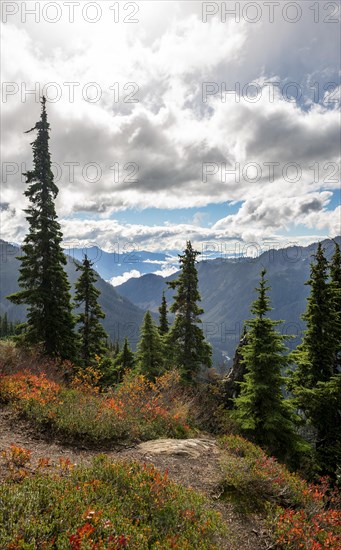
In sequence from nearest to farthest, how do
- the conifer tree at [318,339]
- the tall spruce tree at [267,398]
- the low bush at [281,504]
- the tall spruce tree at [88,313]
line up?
the low bush at [281,504] < the tall spruce tree at [267,398] < the conifer tree at [318,339] < the tall spruce tree at [88,313]

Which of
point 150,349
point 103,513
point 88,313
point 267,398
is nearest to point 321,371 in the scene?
point 267,398

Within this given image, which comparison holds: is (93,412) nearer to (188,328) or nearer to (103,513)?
(103,513)

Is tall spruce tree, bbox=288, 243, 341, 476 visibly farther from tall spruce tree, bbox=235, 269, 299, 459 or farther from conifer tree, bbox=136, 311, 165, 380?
conifer tree, bbox=136, 311, 165, 380

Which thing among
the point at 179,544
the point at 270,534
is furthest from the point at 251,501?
the point at 179,544

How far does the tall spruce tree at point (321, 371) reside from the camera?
54.0 ft

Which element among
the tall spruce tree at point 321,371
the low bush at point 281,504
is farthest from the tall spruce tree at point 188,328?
the low bush at point 281,504

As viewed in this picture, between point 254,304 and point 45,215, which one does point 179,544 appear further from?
point 45,215

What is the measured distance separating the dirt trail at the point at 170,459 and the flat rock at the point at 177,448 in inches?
1.4

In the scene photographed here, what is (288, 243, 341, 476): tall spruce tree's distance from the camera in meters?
16.5

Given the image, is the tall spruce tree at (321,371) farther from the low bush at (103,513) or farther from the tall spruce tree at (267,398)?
the low bush at (103,513)

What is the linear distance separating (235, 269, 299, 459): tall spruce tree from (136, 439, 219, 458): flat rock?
202 inches

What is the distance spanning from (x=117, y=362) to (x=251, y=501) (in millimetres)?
37169

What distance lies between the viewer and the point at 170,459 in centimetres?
948

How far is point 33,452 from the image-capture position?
8.50 metres
